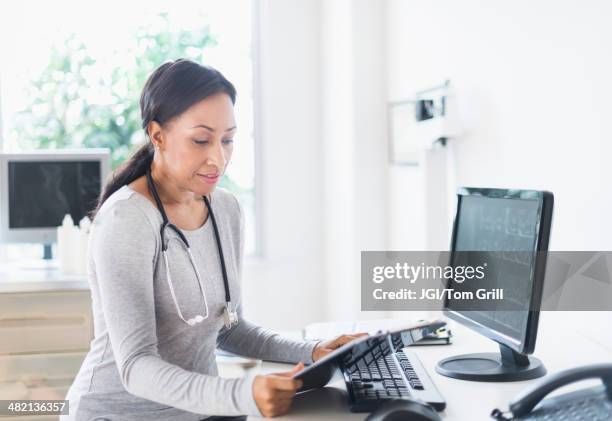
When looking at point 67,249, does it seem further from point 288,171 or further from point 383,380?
→ point 383,380

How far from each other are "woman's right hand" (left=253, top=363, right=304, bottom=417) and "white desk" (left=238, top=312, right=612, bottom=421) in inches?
1.5

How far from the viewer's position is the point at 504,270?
1416mm

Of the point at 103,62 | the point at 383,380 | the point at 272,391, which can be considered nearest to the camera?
the point at 272,391

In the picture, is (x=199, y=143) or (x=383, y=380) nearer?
(x=383, y=380)

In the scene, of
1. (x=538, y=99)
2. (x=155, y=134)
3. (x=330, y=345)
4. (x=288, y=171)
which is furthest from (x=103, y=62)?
(x=330, y=345)

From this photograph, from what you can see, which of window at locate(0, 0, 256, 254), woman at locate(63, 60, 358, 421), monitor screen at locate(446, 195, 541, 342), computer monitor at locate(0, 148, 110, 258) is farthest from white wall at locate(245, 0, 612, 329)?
computer monitor at locate(0, 148, 110, 258)

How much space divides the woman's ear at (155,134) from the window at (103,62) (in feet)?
7.02

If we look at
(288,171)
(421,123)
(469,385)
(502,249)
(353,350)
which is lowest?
(469,385)

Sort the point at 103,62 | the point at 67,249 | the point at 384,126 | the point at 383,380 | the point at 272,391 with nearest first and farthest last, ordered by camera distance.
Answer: the point at 272,391 < the point at 383,380 < the point at 67,249 < the point at 384,126 < the point at 103,62

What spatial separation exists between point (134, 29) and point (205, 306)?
97.1 inches

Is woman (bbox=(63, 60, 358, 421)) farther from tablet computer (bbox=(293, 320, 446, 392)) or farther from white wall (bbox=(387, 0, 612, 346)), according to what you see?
white wall (bbox=(387, 0, 612, 346))

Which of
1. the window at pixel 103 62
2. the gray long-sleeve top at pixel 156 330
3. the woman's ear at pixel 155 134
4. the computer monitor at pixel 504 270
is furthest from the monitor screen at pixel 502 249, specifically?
the window at pixel 103 62

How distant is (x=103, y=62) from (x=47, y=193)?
0.85m

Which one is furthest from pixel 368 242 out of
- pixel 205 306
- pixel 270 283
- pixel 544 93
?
pixel 205 306
